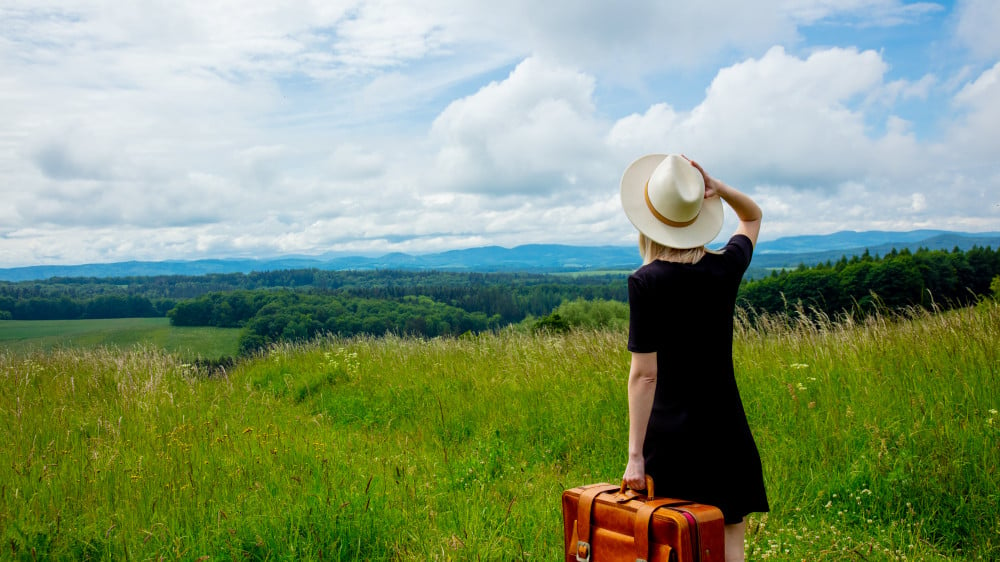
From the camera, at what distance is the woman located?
252 centimetres

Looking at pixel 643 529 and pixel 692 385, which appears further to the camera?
pixel 692 385

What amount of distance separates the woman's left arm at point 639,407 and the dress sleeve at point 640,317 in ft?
0.14

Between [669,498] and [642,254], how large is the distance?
1046 millimetres

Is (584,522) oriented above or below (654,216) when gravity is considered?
below

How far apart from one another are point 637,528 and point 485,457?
3.51 metres

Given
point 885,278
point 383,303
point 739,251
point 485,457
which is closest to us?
point 739,251

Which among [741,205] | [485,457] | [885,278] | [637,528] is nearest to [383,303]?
[885,278]

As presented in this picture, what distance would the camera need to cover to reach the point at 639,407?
256 centimetres

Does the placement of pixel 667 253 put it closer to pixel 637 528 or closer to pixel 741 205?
pixel 741 205

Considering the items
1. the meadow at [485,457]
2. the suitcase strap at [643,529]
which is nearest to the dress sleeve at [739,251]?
the suitcase strap at [643,529]

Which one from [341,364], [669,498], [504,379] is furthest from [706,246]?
[341,364]

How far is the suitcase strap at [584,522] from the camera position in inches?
96.9

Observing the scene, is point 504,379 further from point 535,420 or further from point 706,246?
point 706,246

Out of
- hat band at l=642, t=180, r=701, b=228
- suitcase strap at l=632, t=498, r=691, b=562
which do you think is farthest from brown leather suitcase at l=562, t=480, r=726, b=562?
hat band at l=642, t=180, r=701, b=228
